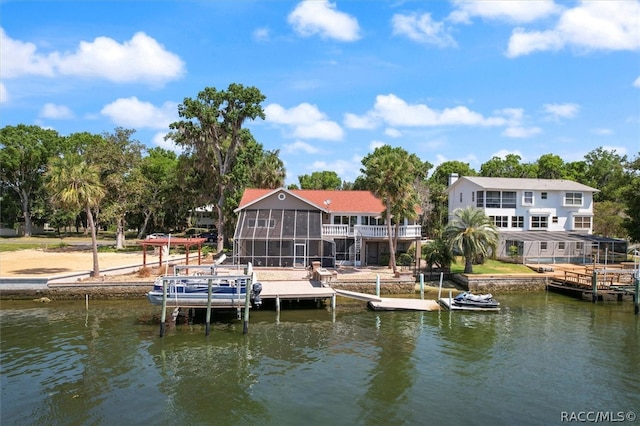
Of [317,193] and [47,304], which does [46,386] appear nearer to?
[47,304]

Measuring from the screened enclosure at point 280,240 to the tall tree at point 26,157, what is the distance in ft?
148

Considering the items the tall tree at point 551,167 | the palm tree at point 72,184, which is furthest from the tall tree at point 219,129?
the tall tree at point 551,167

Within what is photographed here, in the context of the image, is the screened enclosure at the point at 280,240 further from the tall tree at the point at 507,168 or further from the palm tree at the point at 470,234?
the tall tree at the point at 507,168

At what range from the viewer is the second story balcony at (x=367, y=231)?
1545 inches

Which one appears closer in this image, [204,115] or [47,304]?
[47,304]

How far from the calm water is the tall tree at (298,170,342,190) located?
70186 mm

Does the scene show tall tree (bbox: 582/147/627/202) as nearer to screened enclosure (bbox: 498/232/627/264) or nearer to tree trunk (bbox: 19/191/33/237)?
screened enclosure (bbox: 498/232/627/264)

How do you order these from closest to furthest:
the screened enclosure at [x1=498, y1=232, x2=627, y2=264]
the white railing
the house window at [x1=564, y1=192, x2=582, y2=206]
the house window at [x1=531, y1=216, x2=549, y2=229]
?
the white railing → the screened enclosure at [x1=498, y1=232, x2=627, y2=264] → the house window at [x1=531, y1=216, x2=549, y2=229] → the house window at [x1=564, y1=192, x2=582, y2=206]

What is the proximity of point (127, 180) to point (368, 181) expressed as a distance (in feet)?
110

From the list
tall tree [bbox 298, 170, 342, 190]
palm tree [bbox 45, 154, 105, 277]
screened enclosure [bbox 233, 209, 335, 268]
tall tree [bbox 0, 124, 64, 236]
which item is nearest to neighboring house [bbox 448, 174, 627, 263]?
screened enclosure [bbox 233, 209, 335, 268]

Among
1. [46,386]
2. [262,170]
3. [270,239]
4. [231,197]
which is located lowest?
[46,386]

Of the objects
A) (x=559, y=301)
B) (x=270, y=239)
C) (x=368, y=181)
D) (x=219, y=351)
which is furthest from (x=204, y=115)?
(x=559, y=301)

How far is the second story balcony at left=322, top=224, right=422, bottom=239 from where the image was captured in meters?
39.2

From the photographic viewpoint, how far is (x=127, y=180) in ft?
180
